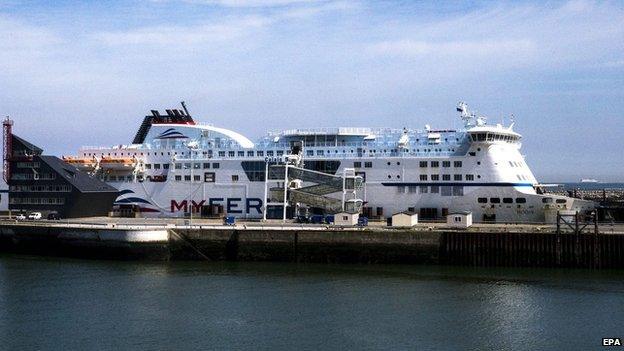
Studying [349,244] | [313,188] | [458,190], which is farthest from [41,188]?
[458,190]

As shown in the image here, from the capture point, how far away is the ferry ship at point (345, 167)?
185 ft

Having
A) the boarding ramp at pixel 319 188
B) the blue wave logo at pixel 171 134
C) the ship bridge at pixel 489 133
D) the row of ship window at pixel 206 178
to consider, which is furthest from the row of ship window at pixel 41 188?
the ship bridge at pixel 489 133

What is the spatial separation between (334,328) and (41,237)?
29.3 m

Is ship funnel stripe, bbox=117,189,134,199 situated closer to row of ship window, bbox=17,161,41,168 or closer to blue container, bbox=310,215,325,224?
row of ship window, bbox=17,161,41,168

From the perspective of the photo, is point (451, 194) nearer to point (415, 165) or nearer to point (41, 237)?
point (415, 165)

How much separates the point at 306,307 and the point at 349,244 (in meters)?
12.8

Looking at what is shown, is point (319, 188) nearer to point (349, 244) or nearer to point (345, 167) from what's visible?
point (345, 167)


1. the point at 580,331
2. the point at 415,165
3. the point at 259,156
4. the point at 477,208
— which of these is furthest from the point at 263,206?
the point at 580,331

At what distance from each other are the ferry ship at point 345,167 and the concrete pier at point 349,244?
573 centimetres

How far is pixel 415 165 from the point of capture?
58.2 meters

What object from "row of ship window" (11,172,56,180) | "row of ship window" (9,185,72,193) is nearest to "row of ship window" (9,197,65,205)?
"row of ship window" (9,185,72,193)

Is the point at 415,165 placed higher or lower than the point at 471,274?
higher

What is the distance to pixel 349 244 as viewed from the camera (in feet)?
157

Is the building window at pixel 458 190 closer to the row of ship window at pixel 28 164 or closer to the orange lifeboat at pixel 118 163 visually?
the orange lifeboat at pixel 118 163
